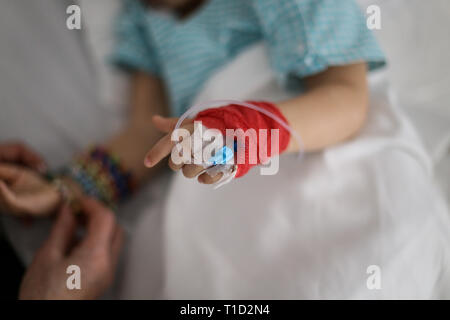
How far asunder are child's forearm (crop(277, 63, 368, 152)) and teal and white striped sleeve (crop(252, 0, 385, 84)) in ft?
0.07

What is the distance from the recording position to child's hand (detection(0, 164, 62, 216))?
65 cm

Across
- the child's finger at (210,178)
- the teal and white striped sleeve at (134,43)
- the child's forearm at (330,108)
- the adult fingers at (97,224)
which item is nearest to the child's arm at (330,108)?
the child's forearm at (330,108)

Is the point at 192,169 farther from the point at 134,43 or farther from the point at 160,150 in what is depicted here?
the point at 134,43

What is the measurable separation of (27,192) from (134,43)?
457 millimetres

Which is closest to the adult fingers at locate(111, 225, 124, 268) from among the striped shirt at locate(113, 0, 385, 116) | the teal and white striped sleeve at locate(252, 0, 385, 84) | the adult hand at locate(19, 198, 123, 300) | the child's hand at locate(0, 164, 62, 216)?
the adult hand at locate(19, 198, 123, 300)

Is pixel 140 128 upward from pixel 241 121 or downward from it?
upward

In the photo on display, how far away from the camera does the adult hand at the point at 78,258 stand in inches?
21.6

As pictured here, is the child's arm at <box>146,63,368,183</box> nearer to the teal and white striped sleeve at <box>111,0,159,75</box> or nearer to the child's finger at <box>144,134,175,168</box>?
the child's finger at <box>144,134,175,168</box>

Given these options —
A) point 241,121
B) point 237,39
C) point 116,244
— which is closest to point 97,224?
point 116,244

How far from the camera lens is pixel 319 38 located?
2.03 ft

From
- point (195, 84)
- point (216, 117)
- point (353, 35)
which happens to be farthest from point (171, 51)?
point (216, 117)

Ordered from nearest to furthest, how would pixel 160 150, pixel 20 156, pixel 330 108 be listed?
pixel 160 150 < pixel 330 108 < pixel 20 156

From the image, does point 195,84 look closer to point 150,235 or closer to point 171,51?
point 171,51

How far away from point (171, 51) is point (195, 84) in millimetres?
108
